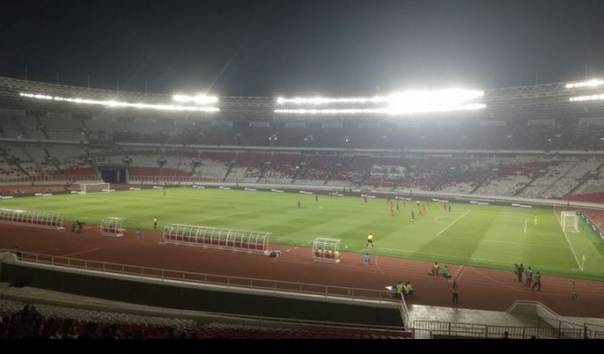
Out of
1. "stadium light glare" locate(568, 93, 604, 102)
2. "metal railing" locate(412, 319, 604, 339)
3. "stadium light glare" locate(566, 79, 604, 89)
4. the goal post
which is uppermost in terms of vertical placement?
"stadium light glare" locate(566, 79, 604, 89)

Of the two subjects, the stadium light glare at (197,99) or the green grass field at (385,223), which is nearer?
the green grass field at (385,223)

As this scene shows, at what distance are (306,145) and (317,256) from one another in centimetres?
6763

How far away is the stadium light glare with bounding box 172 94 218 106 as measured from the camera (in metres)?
76.4

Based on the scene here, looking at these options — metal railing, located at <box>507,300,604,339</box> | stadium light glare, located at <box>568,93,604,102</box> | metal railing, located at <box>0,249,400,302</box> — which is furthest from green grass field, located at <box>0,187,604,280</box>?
stadium light glare, located at <box>568,93,604,102</box>

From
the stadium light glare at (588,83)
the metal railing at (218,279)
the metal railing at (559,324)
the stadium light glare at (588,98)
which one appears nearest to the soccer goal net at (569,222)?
the stadium light glare at (588,83)

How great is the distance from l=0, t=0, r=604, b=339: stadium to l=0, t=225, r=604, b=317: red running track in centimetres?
17

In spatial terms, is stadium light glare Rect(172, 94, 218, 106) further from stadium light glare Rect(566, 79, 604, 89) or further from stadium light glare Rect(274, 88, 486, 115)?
stadium light glare Rect(566, 79, 604, 89)

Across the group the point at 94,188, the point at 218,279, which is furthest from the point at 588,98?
the point at 94,188

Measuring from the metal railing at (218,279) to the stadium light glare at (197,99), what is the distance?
2082 inches

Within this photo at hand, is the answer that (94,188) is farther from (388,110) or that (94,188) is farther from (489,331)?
(489,331)

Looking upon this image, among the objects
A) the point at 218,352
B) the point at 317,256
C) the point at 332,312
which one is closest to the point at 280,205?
the point at 317,256

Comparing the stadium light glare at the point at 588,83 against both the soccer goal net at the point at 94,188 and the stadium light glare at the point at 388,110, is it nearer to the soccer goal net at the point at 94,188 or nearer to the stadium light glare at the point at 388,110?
the stadium light glare at the point at 388,110

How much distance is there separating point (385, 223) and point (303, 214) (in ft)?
29.8

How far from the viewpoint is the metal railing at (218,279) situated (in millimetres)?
21469
